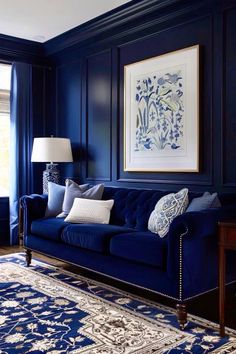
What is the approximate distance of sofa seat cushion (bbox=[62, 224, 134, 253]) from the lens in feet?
10.8

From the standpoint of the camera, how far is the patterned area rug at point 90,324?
2328 mm

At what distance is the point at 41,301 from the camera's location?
3102mm

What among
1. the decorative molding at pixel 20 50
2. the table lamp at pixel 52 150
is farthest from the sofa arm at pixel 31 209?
the decorative molding at pixel 20 50

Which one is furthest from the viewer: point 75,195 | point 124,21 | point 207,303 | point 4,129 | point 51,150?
point 4,129

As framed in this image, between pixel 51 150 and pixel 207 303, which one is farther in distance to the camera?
pixel 51 150

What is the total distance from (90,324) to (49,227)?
1.45 m

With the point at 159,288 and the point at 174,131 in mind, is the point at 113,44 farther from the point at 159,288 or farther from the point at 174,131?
the point at 159,288

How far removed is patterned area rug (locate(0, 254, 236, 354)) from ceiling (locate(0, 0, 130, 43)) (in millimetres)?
2874

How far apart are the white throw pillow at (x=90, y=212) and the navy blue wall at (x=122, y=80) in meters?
0.58

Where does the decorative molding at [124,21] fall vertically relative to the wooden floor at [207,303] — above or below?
above

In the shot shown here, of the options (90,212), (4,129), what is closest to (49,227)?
(90,212)

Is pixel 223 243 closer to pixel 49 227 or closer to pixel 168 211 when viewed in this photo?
pixel 168 211

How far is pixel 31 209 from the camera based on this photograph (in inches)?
169

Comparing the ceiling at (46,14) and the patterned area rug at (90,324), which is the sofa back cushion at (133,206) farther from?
the ceiling at (46,14)
